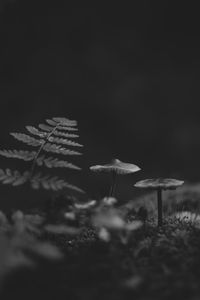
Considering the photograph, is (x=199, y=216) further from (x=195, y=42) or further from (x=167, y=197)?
(x=195, y=42)

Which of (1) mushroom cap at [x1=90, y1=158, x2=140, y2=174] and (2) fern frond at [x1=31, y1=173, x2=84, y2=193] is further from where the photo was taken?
(1) mushroom cap at [x1=90, y1=158, x2=140, y2=174]

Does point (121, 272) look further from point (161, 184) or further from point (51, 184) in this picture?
point (161, 184)

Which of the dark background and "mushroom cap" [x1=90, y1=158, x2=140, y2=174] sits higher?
the dark background

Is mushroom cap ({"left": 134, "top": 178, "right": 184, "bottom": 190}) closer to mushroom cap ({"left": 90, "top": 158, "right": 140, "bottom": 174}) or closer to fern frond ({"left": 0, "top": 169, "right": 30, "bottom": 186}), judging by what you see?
mushroom cap ({"left": 90, "top": 158, "right": 140, "bottom": 174})

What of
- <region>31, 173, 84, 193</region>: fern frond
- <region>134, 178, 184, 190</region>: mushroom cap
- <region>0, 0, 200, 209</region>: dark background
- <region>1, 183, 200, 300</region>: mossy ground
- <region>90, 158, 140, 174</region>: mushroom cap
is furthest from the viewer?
<region>0, 0, 200, 209</region>: dark background

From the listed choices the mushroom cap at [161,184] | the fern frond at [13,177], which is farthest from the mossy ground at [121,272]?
the fern frond at [13,177]

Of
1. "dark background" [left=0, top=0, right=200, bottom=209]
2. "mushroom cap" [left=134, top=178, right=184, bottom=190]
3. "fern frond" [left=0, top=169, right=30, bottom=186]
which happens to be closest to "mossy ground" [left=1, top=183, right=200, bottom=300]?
"mushroom cap" [left=134, top=178, right=184, bottom=190]

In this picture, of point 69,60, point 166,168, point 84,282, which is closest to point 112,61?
point 69,60
